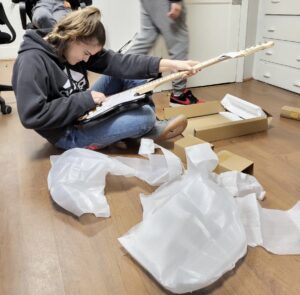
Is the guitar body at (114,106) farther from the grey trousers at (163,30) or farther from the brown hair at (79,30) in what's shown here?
→ the grey trousers at (163,30)

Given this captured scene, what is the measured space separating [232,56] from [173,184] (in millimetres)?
463

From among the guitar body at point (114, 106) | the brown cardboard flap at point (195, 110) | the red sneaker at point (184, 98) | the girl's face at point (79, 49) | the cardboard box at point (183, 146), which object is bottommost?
the red sneaker at point (184, 98)

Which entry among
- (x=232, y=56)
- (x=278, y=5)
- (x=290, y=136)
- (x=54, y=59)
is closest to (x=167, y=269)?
(x=232, y=56)

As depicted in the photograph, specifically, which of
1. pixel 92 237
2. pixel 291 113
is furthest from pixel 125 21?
pixel 92 237

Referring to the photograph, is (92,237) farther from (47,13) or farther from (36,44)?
(47,13)

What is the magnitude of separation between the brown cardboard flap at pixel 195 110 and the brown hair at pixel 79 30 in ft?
1.73

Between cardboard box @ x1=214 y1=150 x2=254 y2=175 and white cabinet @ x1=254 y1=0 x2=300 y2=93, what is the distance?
1.24 m

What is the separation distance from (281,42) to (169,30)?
0.87 m

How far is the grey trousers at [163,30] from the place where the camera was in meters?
1.68

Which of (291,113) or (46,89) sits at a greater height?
(46,89)

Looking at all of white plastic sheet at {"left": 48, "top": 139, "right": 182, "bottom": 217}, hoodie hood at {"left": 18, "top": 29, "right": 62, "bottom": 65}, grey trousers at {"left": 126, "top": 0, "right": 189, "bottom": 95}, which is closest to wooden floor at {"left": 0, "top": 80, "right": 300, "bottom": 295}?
white plastic sheet at {"left": 48, "top": 139, "right": 182, "bottom": 217}

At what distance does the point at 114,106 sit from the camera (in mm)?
1166

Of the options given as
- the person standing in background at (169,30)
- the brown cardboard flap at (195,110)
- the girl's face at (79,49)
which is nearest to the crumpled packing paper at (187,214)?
the girl's face at (79,49)

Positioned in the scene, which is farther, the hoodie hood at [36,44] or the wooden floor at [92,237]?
the hoodie hood at [36,44]
